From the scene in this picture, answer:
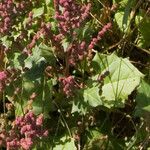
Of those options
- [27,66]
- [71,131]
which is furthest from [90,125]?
[27,66]

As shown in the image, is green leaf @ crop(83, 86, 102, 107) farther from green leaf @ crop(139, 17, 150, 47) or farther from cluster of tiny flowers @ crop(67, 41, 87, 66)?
green leaf @ crop(139, 17, 150, 47)

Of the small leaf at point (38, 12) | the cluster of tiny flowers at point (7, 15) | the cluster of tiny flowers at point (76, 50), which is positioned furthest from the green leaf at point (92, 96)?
the small leaf at point (38, 12)

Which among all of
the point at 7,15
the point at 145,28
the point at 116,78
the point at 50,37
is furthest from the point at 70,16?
the point at 145,28

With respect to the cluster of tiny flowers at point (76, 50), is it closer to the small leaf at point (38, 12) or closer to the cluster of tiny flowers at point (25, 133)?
the cluster of tiny flowers at point (25, 133)

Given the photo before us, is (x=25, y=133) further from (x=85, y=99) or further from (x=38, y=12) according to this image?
(x=38, y=12)

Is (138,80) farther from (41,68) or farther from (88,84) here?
(41,68)

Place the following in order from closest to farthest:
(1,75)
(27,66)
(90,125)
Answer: (1,75) < (27,66) < (90,125)
